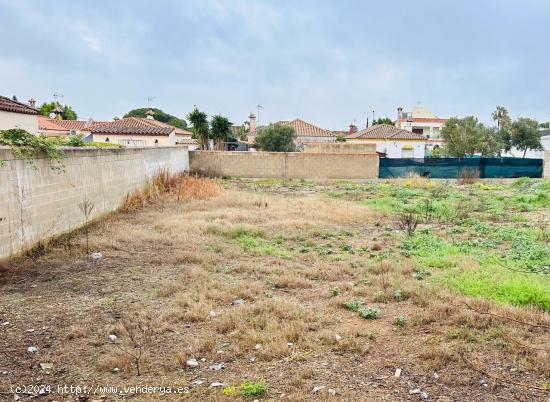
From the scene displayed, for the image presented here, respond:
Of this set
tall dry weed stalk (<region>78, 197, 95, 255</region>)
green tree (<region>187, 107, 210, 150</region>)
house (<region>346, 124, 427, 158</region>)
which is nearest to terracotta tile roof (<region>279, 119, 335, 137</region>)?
house (<region>346, 124, 427, 158</region>)

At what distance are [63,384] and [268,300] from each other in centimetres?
218

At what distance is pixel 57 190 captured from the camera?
7.54m

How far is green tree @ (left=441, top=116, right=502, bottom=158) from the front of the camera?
113 ft

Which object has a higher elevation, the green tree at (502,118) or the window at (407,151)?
the green tree at (502,118)

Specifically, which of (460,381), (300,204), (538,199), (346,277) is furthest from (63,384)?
(538,199)

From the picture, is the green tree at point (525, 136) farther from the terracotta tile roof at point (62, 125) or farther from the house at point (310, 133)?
the terracotta tile roof at point (62, 125)

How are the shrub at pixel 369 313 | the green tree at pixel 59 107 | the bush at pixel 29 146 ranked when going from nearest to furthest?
the shrub at pixel 369 313 → the bush at pixel 29 146 → the green tree at pixel 59 107

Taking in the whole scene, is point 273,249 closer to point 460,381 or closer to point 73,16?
point 460,381

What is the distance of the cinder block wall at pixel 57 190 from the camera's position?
6012 millimetres

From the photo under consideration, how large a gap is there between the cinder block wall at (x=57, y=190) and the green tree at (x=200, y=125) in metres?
16.7

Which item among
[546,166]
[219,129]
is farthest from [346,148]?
[546,166]

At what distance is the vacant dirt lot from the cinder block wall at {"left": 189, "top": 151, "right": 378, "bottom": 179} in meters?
15.0

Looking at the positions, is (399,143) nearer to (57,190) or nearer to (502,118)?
(502,118)

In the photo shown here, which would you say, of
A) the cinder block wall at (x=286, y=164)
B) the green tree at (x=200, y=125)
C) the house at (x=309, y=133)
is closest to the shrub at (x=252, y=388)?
the cinder block wall at (x=286, y=164)
